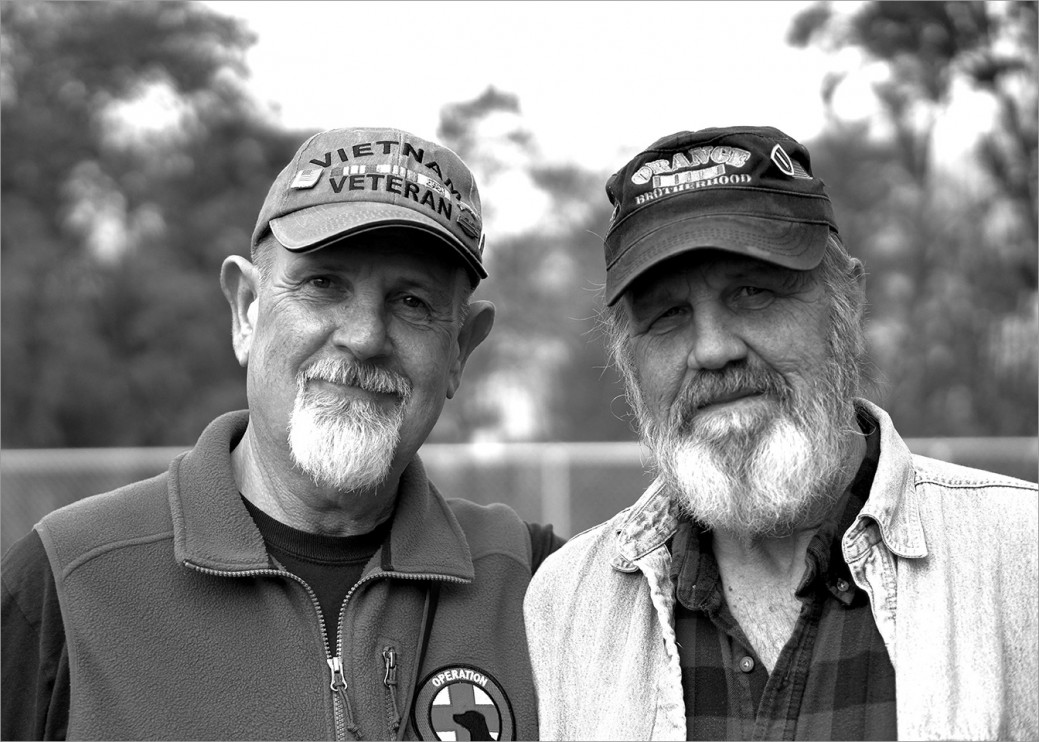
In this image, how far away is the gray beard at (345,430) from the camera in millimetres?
2662

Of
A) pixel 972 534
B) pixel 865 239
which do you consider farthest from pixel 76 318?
pixel 972 534

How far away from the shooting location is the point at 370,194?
275 centimetres

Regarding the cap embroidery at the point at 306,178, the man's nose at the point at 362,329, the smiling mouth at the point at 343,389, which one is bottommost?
the smiling mouth at the point at 343,389

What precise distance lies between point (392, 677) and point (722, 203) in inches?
53.1

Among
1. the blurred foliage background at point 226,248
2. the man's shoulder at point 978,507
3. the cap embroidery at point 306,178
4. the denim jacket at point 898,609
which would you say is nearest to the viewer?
the denim jacket at point 898,609

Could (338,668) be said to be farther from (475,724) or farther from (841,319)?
(841,319)

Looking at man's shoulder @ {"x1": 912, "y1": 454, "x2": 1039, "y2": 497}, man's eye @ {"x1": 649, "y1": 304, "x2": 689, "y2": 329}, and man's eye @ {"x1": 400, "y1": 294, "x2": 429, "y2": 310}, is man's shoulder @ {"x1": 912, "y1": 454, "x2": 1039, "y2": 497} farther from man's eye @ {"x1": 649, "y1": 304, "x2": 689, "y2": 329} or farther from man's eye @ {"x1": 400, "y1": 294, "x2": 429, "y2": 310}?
man's eye @ {"x1": 400, "y1": 294, "x2": 429, "y2": 310}

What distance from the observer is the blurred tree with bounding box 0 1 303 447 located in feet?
49.3

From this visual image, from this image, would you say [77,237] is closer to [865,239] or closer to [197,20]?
[197,20]

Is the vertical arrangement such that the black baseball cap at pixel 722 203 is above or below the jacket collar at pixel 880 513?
above

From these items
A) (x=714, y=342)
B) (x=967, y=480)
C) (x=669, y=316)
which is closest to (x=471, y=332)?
(x=669, y=316)

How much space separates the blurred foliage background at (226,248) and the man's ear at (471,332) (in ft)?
28.7

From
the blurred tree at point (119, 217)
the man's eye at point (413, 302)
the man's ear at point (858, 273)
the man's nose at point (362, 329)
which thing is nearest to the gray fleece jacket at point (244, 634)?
the man's nose at point (362, 329)

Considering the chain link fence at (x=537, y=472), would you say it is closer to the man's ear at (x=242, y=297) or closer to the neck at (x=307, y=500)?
the man's ear at (x=242, y=297)
